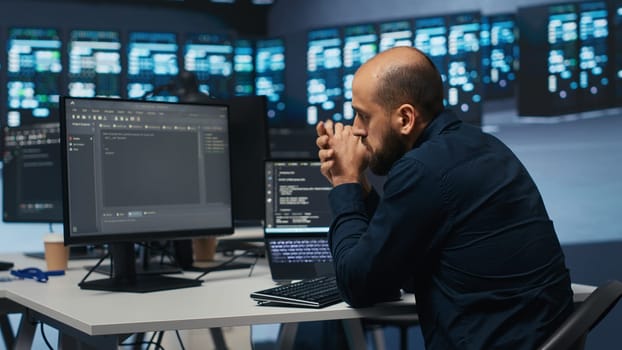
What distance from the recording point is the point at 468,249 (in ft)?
4.77

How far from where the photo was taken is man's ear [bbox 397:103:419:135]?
5.13 feet

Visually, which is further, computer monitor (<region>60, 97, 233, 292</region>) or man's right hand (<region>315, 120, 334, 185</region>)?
computer monitor (<region>60, 97, 233, 292</region>)

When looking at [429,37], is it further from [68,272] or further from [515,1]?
[68,272]

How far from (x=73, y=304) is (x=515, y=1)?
305cm

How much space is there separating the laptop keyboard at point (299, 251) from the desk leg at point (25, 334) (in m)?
0.66

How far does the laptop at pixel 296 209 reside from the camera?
2.12 m

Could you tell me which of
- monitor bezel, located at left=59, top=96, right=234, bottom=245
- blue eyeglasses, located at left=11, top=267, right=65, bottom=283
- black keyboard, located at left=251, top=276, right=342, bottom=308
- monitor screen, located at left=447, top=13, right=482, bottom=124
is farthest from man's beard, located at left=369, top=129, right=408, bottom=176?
monitor screen, located at left=447, top=13, right=482, bottom=124

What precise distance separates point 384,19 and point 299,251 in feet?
7.93

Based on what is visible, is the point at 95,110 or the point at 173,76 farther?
the point at 173,76

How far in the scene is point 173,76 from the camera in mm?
4281

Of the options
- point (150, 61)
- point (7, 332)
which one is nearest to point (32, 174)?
point (7, 332)

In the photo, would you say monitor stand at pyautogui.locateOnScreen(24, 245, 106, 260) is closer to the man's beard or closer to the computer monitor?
the computer monitor

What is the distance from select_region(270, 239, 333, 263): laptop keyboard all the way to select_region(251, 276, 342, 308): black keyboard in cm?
27

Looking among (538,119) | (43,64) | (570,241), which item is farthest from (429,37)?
(43,64)
